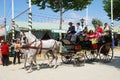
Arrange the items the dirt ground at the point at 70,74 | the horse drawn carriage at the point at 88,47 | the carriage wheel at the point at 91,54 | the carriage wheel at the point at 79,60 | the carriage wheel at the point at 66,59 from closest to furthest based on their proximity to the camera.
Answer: the dirt ground at the point at 70,74, the horse drawn carriage at the point at 88,47, the carriage wheel at the point at 79,60, the carriage wheel at the point at 66,59, the carriage wheel at the point at 91,54

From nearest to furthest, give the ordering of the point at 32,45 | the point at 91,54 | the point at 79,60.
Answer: the point at 32,45 → the point at 79,60 → the point at 91,54

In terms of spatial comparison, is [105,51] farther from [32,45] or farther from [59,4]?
[59,4]

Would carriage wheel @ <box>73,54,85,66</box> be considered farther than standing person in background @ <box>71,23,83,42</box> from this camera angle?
Yes

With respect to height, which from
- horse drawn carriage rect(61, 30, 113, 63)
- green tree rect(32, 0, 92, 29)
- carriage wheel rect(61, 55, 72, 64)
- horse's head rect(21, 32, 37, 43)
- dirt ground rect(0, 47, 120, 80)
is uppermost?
green tree rect(32, 0, 92, 29)

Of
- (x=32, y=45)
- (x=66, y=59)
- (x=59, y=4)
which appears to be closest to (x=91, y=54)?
(x=66, y=59)

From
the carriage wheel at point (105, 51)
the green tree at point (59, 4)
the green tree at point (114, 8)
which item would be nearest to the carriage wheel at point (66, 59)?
the carriage wheel at point (105, 51)

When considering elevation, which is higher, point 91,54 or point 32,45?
point 32,45

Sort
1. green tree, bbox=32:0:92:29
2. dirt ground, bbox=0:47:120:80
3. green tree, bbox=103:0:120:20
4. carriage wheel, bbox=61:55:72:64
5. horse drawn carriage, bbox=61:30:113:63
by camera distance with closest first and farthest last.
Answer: dirt ground, bbox=0:47:120:80 → horse drawn carriage, bbox=61:30:113:63 → carriage wheel, bbox=61:55:72:64 → green tree, bbox=32:0:92:29 → green tree, bbox=103:0:120:20

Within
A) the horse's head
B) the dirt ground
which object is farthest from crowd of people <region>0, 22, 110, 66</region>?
the horse's head

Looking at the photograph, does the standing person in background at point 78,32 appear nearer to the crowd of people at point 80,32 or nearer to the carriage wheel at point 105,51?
the crowd of people at point 80,32

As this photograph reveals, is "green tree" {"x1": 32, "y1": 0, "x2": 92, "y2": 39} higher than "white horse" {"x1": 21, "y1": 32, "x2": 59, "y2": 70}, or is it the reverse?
"green tree" {"x1": 32, "y1": 0, "x2": 92, "y2": 39}

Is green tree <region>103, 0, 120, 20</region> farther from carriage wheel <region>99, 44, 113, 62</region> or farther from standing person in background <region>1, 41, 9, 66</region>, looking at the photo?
standing person in background <region>1, 41, 9, 66</region>

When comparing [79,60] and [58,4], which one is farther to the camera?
[58,4]

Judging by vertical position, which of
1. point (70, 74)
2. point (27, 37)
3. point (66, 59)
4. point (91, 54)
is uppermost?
point (27, 37)
